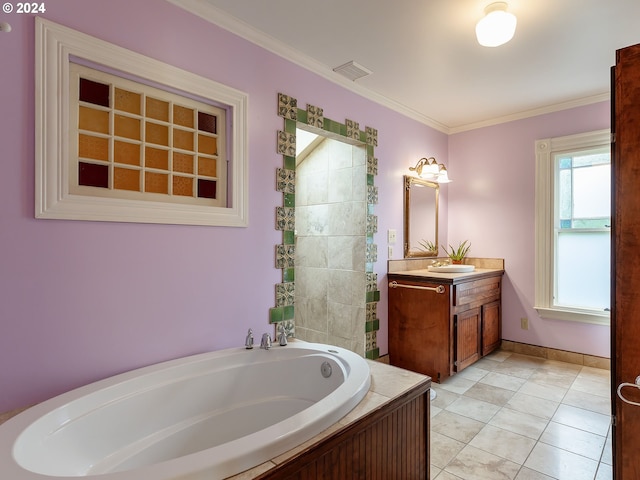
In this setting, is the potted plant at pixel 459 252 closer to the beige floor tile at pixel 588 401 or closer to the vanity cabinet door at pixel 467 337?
the vanity cabinet door at pixel 467 337

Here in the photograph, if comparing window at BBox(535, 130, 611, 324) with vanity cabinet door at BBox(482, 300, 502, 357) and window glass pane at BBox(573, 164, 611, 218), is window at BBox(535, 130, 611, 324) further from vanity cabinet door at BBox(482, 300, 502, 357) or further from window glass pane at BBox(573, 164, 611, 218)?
vanity cabinet door at BBox(482, 300, 502, 357)

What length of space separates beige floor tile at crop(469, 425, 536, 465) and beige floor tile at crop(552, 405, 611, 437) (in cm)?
40

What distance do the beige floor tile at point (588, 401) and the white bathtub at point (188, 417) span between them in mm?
1830

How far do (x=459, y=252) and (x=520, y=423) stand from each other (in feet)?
6.00

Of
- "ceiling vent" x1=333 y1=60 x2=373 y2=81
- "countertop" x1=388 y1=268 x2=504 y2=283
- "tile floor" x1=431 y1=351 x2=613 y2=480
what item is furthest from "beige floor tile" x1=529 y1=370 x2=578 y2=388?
"ceiling vent" x1=333 y1=60 x2=373 y2=81

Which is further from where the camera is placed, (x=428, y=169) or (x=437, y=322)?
(x=428, y=169)

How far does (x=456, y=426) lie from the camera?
221 centimetres

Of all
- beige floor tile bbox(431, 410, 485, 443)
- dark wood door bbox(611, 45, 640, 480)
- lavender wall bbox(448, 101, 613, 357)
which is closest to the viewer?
dark wood door bbox(611, 45, 640, 480)

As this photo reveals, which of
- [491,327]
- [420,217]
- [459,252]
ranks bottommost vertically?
[491,327]

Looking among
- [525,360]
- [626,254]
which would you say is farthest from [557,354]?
[626,254]

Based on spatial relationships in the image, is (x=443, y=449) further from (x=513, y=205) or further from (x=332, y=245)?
(x=513, y=205)

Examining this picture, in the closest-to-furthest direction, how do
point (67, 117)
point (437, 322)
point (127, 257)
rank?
point (67, 117), point (127, 257), point (437, 322)

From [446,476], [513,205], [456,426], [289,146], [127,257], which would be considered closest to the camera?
[127,257]

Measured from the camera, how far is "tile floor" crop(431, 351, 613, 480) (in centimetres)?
180
